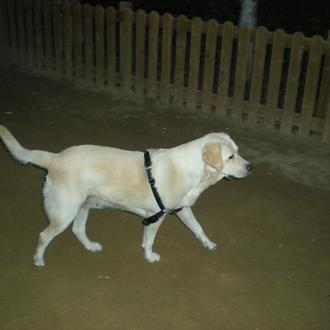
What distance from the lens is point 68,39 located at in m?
9.86

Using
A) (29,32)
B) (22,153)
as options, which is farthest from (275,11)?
(22,153)

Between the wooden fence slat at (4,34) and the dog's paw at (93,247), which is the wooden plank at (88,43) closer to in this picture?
the wooden fence slat at (4,34)

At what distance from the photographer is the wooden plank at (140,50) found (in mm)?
8641

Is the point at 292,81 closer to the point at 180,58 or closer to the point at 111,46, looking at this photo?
the point at 180,58

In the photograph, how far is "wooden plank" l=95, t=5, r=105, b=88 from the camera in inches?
362

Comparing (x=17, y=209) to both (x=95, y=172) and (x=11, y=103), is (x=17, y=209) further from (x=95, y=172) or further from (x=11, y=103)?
(x=11, y=103)

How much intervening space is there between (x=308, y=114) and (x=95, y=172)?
4453mm

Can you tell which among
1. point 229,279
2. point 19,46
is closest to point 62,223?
point 229,279

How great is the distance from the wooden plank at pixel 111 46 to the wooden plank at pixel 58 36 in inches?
53.0

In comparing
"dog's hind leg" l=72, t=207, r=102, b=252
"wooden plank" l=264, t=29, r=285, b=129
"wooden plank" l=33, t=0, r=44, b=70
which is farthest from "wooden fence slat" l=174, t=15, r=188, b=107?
"dog's hind leg" l=72, t=207, r=102, b=252

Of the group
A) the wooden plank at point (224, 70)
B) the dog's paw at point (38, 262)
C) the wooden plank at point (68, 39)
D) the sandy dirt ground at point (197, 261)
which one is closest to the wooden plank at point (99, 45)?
the wooden plank at point (68, 39)

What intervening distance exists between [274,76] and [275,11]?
7.58 meters

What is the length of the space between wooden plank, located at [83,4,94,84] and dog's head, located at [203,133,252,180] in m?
6.25

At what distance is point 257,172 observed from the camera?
6.25 meters
